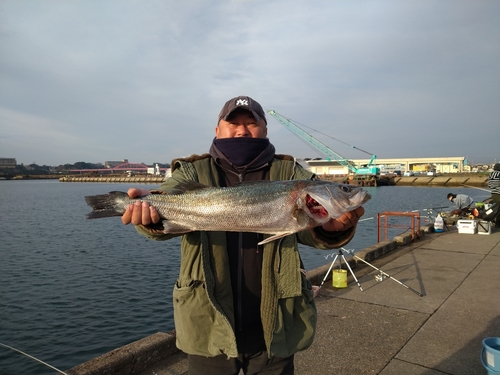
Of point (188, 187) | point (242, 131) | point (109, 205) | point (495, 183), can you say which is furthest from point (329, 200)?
point (495, 183)

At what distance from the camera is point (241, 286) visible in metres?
3.15

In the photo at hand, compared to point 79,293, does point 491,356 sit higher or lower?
higher

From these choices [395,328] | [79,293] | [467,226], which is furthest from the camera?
[467,226]

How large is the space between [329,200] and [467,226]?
16.0 meters

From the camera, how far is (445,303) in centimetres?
787

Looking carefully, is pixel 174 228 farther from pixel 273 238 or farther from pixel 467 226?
pixel 467 226

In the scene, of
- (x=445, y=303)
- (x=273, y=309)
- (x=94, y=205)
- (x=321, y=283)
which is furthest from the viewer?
(x=321, y=283)

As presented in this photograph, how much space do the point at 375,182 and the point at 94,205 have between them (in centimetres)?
9857

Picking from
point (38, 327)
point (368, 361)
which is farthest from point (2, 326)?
point (368, 361)

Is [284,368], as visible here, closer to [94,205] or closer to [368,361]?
[94,205]

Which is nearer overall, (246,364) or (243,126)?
(246,364)

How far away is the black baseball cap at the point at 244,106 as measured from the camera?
3.40 meters

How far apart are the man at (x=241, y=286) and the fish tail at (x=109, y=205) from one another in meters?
0.25

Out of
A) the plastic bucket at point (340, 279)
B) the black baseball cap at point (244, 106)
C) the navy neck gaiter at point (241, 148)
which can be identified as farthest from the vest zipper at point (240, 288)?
the plastic bucket at point (340, 279)
